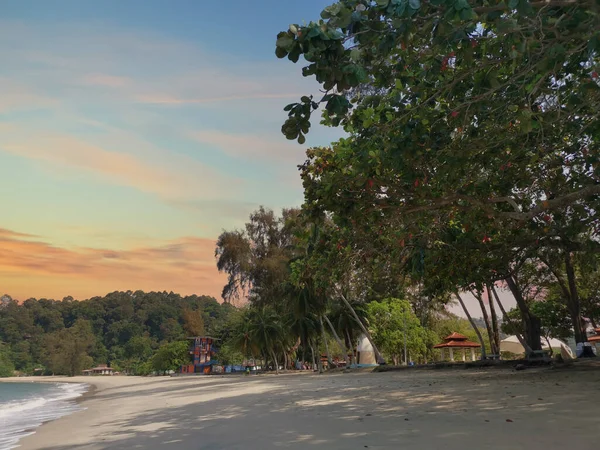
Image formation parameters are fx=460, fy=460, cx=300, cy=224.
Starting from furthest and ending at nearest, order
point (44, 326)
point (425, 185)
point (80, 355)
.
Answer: point (44, 326)
point (80, 355)
point (425, 185)

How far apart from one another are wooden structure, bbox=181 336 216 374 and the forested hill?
24.4 metres

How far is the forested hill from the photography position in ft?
380

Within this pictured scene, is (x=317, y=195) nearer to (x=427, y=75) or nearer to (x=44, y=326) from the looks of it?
(x=427, y=75)

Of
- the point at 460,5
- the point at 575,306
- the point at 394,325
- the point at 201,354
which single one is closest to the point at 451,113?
the point at 460,5

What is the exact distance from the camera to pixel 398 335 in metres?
36.0

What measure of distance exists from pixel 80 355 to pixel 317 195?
121721 millimetres

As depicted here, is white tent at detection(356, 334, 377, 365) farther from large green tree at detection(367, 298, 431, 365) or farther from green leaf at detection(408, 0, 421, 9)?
green leaf at detection(408, 0, 421, 9)

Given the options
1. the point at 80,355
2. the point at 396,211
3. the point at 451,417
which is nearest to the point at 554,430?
the point at 451,417

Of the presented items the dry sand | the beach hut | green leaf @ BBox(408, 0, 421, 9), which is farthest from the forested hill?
green leaf @ BBox(408, 0, 421, 9)

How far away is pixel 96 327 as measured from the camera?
14150cm

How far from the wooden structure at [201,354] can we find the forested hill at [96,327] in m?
24.4

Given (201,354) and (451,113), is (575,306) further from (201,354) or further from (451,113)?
(201,354)

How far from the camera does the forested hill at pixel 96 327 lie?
380ft

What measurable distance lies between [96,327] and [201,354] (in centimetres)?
7602
